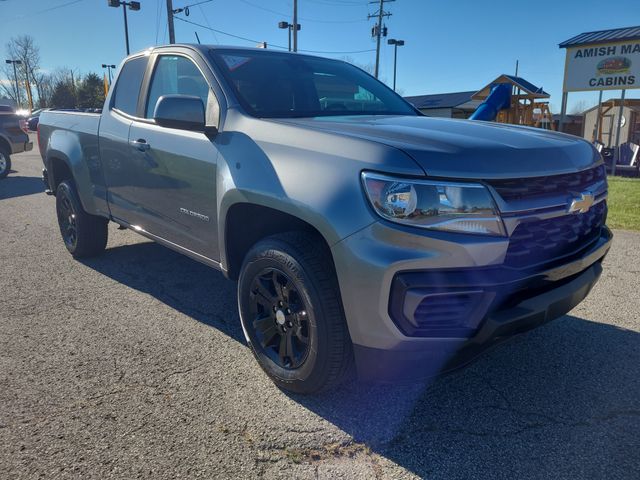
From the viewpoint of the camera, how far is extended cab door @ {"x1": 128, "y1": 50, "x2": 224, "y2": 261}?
3.20 metres

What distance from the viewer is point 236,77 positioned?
3.33 meters

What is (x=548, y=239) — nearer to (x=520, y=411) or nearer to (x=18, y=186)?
(x=520, y=411)

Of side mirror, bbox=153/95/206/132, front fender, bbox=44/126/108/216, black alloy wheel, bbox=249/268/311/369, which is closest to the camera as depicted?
black alloy wheel, bbox=249/268/311/369

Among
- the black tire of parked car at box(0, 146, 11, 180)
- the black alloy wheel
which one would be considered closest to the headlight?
the black alloy wheel

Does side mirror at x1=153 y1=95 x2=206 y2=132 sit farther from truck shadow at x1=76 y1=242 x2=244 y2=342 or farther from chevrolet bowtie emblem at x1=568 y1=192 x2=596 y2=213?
chevrolet bowtie emblem at x1=568 y1=192 x2=596 y2=213

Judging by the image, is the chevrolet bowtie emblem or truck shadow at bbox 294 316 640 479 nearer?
truck shadow at bbox 294 316 640 479

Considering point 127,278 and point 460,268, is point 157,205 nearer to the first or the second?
point 127,278

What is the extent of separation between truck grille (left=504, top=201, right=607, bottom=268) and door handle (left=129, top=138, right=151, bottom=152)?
8.52ft

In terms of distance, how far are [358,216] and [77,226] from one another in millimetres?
3844

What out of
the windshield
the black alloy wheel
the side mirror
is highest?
the windshield

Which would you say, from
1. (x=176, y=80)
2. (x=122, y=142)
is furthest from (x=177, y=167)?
Result: (x=122, y=142)

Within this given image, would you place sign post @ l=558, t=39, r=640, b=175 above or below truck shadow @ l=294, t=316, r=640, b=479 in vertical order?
above

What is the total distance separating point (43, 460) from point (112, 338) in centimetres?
129

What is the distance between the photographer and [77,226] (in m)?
5.10
